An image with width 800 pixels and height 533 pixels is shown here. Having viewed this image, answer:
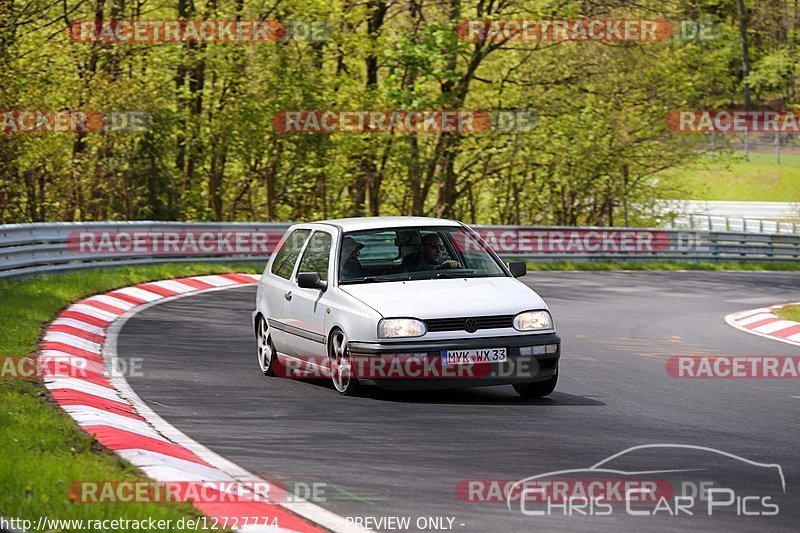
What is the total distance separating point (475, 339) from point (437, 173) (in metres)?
27.7

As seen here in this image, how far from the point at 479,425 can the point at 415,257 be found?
8.41ft

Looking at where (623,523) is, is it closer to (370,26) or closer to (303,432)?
(303,432)

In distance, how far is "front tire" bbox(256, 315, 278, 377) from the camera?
479 inches

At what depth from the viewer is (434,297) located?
10.5 meters

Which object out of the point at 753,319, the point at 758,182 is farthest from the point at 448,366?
the point at 758,182

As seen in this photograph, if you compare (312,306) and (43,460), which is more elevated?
(312,306)

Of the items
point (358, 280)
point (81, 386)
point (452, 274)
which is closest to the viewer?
point (81, 386)

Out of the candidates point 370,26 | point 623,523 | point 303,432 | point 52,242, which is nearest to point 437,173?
point 370,26

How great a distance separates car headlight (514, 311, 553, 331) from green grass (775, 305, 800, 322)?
9.63m

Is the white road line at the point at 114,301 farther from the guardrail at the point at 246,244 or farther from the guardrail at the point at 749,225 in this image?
the guardrail at the point at 749,225

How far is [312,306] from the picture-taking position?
1133 cm

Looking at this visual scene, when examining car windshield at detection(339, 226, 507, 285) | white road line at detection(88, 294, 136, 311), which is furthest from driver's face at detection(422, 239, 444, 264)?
white road line at detection(88, 294, 136, 311)

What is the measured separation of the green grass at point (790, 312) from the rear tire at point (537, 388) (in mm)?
9447

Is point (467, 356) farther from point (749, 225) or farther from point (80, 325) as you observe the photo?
point (749, 225)
